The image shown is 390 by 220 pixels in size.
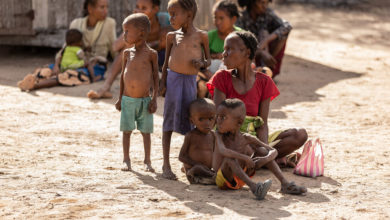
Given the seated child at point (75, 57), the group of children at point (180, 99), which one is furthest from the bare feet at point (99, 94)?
the group of children at point (180, 99)

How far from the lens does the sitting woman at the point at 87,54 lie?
764cm

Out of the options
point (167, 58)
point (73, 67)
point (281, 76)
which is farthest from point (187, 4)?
point (281, 76)

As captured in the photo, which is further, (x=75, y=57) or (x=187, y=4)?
(x=75, y=57)

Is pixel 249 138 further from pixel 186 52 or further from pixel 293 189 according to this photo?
pixel 186 52

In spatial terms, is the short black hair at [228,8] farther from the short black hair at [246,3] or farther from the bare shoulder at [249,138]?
the bare shoulder at [249,138]

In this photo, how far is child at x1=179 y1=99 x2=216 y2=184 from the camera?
407 cm

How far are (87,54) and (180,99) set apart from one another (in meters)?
4.21

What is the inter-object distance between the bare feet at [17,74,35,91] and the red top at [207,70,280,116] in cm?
354

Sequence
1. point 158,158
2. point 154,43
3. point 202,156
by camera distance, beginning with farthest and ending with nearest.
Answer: point 154,43 → point 158,158 → point 202,156

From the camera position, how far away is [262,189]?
11.9 ft

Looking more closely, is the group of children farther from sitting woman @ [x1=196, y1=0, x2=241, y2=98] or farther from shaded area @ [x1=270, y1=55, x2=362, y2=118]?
shaded area @ [x1=270, y1=55, x2=362, y2=118]

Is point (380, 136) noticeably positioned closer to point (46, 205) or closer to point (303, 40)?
point (46, 205)

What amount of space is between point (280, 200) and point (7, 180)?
174cm

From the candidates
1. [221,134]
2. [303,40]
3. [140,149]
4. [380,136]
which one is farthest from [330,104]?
[303,40]
